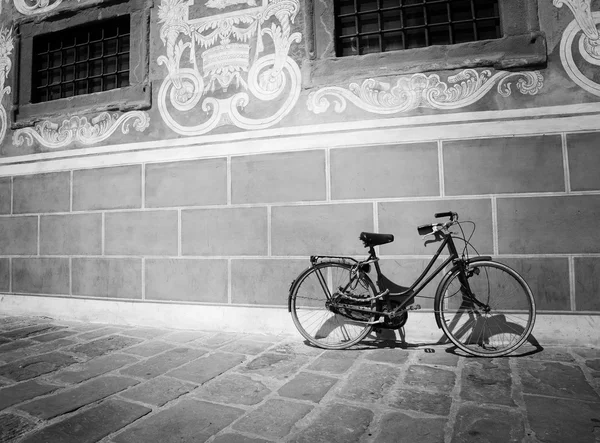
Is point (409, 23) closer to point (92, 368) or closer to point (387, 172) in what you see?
point (387, 172)

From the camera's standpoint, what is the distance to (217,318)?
3879mm

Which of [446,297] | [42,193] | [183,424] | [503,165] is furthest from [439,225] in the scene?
[42,193]

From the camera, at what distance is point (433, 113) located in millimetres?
3490

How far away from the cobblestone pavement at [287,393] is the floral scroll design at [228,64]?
2.47 meters

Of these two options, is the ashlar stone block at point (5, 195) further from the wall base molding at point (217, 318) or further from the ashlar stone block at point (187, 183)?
the ashlar stone block at point (187, 183)

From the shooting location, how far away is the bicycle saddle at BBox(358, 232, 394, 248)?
10.5 feet

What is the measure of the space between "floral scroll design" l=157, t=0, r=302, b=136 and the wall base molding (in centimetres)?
206

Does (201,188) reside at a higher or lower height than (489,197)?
higher

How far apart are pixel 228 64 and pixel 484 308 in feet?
12.0

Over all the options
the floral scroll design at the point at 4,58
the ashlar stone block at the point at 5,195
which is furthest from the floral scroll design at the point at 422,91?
the floral scroll design at the point at 4,58

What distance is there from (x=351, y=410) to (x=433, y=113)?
110 inches

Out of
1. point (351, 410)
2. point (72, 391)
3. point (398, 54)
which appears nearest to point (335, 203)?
point (398, 54)

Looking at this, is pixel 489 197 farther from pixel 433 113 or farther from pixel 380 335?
pixel 380 335

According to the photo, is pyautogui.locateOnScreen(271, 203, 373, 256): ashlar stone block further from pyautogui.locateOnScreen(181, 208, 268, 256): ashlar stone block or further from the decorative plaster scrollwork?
the decorative plaster scrollwork
